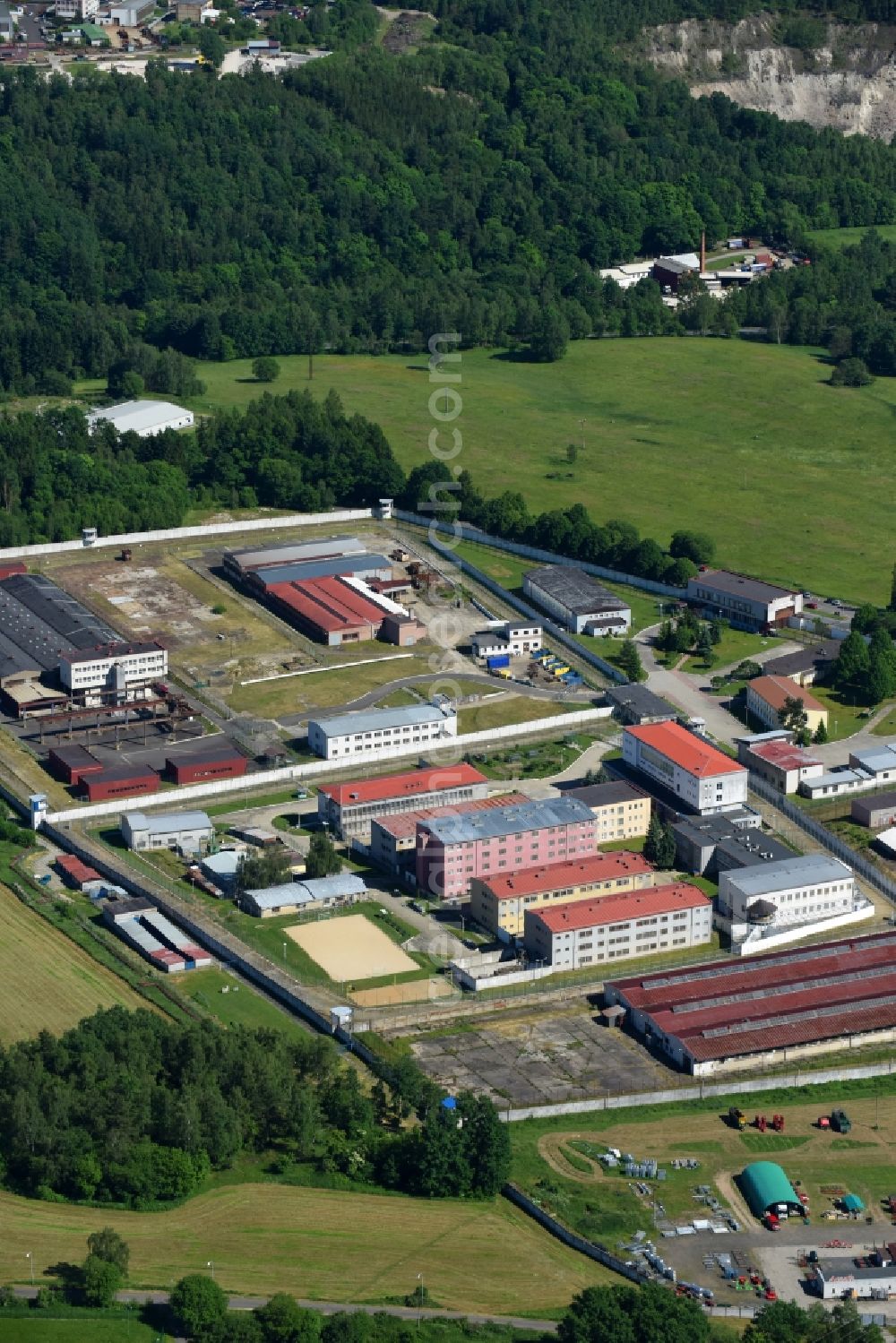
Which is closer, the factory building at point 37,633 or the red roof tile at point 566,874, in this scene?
the red roof tile at point 566,874

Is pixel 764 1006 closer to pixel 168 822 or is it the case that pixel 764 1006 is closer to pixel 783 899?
pixel 783 899

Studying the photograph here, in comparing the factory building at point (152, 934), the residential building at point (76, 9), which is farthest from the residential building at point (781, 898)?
the residential building at point (76, 9)

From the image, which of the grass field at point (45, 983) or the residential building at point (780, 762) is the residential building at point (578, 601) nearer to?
the residential building at point (780, 762)

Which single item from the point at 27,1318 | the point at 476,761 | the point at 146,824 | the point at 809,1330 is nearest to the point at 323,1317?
the point at 27,1318

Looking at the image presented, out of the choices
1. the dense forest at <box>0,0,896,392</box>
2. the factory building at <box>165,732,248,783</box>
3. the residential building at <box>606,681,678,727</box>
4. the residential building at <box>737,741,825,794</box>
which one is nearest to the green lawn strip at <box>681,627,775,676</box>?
the residential building at <box>606,681,678,727</box>

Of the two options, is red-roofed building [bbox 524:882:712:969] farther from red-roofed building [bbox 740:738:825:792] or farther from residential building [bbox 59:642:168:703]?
residential building [bbox 59:642:168:703]

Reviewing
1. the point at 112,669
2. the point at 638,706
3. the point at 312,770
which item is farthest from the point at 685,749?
the point at 112,669

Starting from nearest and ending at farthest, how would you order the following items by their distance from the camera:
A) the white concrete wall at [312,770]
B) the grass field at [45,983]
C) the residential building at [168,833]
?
the grass field at [45,983] < the residential building at [168,833] < the white concrete wall at [312,770]
